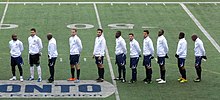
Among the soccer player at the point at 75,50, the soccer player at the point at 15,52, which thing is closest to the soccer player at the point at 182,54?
the soccer player at the point at 75,50

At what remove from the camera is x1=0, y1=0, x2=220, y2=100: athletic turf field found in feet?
68.0

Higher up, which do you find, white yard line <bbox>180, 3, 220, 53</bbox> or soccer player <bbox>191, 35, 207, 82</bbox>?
white yard line <bbox>180, 3, 220, 53</bbox>

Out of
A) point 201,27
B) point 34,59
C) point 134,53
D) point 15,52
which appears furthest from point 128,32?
point 15,52

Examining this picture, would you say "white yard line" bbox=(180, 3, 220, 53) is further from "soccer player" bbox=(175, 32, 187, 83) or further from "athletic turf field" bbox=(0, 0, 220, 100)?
"soccer player" bbox=(175, 32, 187, 83)

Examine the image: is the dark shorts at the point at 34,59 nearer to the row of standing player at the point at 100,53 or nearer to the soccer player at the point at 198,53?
the row of standing player at the point at 100,53

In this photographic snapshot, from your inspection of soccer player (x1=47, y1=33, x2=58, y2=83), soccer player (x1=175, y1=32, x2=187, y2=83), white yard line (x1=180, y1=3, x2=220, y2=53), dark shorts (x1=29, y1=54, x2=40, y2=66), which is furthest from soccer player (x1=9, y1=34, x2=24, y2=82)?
white yard line (x1=180, y1=3, x2=220, y2=53)

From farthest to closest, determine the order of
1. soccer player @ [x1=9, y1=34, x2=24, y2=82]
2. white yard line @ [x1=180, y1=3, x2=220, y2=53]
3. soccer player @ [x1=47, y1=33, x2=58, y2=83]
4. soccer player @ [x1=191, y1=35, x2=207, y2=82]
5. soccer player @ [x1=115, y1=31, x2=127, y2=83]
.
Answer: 1. white yard line @ [x1=180, y1=3, x2=220, y2=53]
2. soccer player @ [x1=191, y1=35, x2=207, y2=82]
3. soccer player @ [x1=115, y1=31, x2=127, y2=83]
4. soccer player @ [x1=9, y1=34, x2=24, y2=82]
5. soccer player @ [x1=47, y1=33, x2=58, y2=83]

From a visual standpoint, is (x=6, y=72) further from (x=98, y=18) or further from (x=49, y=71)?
(x=98, y=18)

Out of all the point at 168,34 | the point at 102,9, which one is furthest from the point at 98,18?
the point at 168,34

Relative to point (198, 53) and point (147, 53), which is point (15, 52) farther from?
point (198, 53)

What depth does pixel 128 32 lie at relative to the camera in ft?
98.0

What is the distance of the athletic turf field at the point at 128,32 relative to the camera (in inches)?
816

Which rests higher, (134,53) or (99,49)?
(99,49)

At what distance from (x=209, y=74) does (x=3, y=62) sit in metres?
7.19
